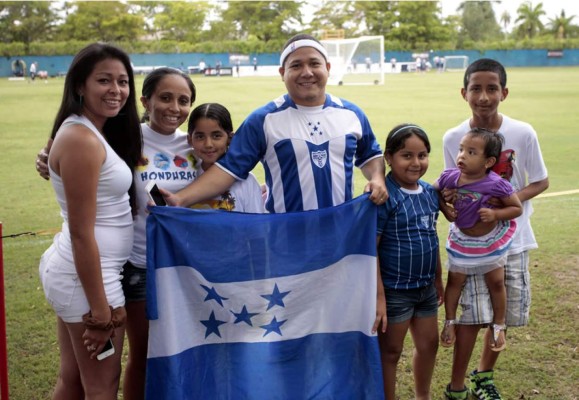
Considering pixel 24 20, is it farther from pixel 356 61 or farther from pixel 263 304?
pixel 263 304

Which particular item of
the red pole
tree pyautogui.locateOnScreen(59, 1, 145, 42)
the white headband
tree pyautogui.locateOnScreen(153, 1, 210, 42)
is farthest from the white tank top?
tree pyautogui.locateOnScreen(153, 1, 210, 42)

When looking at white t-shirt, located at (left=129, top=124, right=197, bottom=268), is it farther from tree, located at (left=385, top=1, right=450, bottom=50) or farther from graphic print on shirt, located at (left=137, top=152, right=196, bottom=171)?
tree, located at (left=385, top=1, right=450, bottom=50)

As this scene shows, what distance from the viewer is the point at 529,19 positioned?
92.8m

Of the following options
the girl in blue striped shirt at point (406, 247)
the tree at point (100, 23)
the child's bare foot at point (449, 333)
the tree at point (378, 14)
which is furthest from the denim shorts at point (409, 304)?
the tree at point (378, 14)

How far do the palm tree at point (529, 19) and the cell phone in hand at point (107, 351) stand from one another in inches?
3892

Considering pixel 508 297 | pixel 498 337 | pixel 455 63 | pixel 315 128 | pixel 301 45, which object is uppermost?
pixel 301 45

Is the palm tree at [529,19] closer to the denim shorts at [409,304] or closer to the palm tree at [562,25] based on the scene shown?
the palm tree at [562,25]

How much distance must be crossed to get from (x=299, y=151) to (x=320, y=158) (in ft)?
0.38

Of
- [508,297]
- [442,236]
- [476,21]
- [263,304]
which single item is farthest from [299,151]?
[476,21]

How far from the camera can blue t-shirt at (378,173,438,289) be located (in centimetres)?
327

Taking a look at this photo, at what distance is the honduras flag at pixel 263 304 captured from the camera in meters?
3.05

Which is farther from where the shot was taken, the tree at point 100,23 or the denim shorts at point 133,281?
→ the tree at point 100,23

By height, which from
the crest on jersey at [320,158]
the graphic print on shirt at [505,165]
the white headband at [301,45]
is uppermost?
the white headband at [301,45]

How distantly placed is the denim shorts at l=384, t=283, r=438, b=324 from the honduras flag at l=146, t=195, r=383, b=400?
0.46 feet
